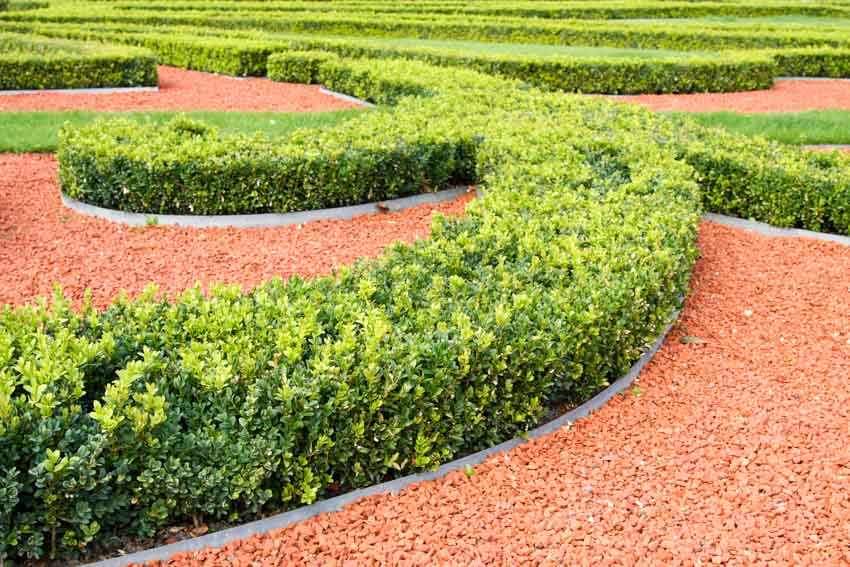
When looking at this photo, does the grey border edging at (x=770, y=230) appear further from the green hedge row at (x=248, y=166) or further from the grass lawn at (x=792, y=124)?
the grass lawn at (x=792, y=124)

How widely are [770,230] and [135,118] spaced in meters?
8.60

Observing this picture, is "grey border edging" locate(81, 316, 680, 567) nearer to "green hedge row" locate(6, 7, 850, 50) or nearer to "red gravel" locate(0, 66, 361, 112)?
"red gravel" locate(0, 66, 361, 112)

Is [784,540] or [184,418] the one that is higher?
[184,418]

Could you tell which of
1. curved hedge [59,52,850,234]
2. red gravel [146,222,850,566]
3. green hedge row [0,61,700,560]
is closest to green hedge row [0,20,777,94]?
curved hedge [59,52,850,234]

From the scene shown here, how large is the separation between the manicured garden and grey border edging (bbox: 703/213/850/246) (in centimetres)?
9

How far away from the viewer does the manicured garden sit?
3877 mm

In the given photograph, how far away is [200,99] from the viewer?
48.9 ft

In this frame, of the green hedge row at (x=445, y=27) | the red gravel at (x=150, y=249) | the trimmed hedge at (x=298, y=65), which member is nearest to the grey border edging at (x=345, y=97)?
the trimmed hedge at (x=298, y=65)

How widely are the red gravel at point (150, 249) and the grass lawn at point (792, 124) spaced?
554cm

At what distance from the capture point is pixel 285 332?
4574mm

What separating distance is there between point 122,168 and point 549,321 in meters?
5.00

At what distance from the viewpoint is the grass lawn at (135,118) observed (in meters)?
10.7

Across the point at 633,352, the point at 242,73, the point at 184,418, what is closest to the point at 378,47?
the point at 242,73

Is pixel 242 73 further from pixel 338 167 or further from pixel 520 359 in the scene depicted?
pixel 520 359
